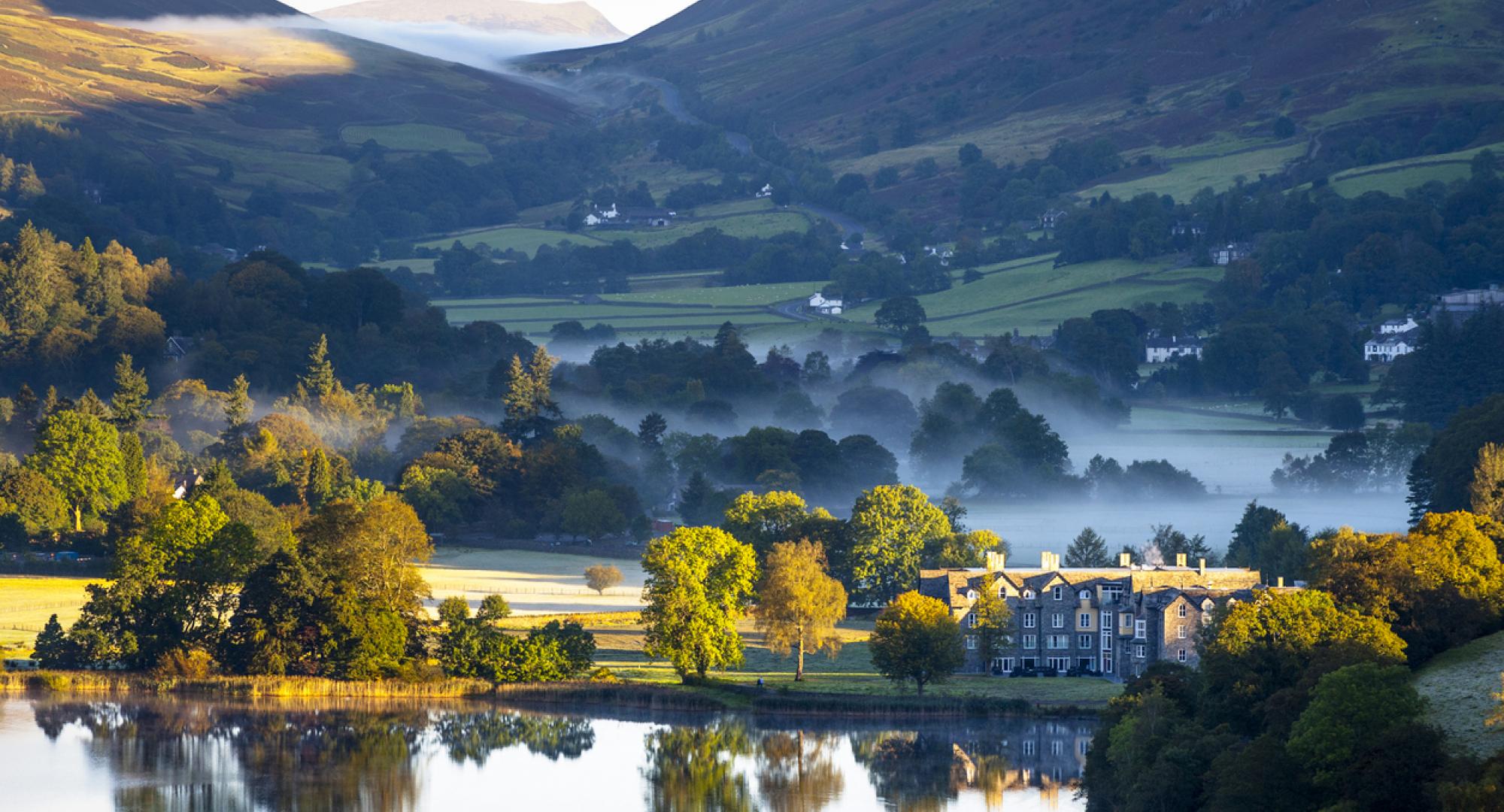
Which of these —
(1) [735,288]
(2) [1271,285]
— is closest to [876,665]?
(2) [1271,285]

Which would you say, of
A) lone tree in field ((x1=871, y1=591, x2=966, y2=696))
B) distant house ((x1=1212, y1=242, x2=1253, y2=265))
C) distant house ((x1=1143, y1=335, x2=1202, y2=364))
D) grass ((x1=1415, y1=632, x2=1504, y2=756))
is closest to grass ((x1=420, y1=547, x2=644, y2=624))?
lone tree in field ((x1=871, y1=591, x2=966, y2=696))

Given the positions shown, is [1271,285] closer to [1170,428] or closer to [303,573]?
[1170,428]

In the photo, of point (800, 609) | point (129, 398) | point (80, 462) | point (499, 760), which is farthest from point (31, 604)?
point (129, 398)

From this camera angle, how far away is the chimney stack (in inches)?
2594

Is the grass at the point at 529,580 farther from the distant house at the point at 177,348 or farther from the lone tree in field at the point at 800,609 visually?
the distant house at the point at 177,348

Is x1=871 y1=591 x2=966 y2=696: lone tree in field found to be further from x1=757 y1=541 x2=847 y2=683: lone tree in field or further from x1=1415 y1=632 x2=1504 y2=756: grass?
x1=1415 y1=632 x2=1504 y2=756: grass

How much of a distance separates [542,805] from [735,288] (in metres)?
141

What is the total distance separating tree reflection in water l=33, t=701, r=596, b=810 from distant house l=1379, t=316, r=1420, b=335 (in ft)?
353

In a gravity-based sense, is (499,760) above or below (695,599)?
below

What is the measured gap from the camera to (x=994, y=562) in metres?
67.6

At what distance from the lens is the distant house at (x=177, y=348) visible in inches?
5017

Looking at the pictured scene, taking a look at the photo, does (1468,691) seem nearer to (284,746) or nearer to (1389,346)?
(284,746)

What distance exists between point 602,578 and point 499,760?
1087 inches

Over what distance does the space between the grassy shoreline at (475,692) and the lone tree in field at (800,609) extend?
10.6 ft
